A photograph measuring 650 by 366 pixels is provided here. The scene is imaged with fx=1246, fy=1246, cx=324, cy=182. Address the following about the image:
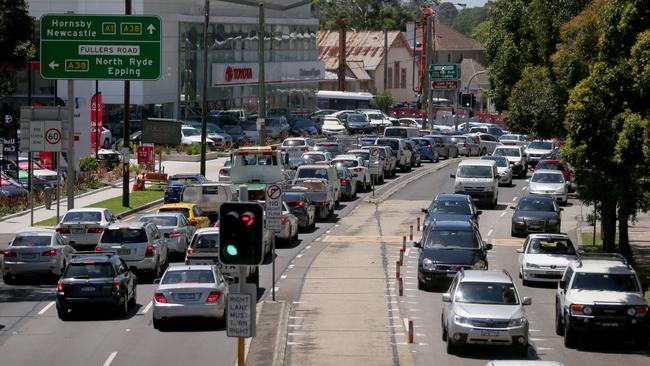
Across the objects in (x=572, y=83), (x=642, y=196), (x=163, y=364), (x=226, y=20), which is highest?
(x=226, y=20)

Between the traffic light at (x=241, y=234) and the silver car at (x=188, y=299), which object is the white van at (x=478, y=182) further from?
the traffic light at (x=241, y=234)

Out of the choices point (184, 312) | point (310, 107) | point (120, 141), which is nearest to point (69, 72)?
point (184, 312)

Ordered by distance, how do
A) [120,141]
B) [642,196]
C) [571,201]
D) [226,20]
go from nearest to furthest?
[642,196] < [571,201] < [120,141] < [226,20]

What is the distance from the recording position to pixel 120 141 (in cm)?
7631

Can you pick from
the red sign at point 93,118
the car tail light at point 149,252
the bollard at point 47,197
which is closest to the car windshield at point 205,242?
the car tail light at point 149,252

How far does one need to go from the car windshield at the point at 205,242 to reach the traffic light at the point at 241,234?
1791 cm

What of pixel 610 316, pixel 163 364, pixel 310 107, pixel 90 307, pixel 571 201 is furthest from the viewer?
pixel 310 107

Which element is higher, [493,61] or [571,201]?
[493,61]

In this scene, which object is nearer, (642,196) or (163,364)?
(163,364)

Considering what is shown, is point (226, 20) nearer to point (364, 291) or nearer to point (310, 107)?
point (310, 107)

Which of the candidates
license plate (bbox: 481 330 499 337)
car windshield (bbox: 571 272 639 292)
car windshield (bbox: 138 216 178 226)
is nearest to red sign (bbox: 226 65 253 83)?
car windshield (bbox: 138 216 178 226)

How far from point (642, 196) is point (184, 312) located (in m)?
12.2

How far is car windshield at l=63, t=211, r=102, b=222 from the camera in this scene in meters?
38.7

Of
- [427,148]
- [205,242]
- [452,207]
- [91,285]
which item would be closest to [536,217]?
[452,207]
